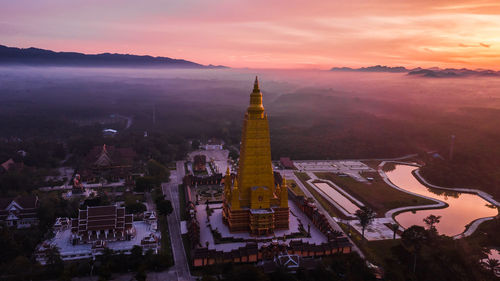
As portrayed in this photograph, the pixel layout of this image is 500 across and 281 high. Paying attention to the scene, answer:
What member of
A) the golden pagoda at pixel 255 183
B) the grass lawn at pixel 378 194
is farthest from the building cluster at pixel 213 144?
the golden pagoda at pixel 255 183

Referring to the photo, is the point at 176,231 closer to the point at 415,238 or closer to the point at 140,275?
the point at 140,275

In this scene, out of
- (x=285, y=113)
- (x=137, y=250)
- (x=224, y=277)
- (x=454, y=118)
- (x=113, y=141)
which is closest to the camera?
(x=224, y=277)

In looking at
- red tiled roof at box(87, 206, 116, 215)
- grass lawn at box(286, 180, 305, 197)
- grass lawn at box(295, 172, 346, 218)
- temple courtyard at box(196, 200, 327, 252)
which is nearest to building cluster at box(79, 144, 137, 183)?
red tiled roof at box(87, 206, 116, 215)

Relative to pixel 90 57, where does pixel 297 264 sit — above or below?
below

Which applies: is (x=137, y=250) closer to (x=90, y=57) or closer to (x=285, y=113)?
(x=285, y=113)

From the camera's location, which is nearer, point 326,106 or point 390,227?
point 390,227

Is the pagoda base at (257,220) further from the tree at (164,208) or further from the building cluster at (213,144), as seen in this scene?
the building cluster at (213,144)

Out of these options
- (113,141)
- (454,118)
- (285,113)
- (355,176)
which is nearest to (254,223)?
(355,176)
